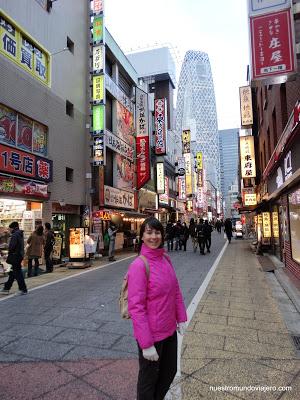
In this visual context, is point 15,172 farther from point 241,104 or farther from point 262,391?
point 241,104

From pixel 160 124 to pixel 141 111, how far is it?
4220mm

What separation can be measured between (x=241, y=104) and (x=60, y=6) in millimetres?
13098

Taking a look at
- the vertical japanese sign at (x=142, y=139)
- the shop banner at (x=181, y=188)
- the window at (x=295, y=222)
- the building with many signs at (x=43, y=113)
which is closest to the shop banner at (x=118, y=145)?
the vertical japanese sign at (x=142, y=139)

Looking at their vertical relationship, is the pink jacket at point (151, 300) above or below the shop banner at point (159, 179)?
below

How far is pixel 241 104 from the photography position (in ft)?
78.6

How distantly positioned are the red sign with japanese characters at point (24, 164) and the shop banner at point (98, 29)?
29.0ft

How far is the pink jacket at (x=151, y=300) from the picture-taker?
2621 mm

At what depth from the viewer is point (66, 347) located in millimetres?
4875

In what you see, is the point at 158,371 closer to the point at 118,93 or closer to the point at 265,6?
the point at 265,6

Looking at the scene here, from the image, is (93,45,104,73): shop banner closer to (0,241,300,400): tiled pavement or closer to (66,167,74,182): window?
(66,167,74,182): window

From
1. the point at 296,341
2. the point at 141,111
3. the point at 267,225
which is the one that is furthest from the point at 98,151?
the point at 296,341

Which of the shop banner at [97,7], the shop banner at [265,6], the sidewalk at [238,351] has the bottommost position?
the sidewalk at [238,351]

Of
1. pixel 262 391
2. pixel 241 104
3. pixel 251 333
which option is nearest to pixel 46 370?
pixel 262 391

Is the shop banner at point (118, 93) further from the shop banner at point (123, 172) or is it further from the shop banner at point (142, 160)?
the shop banner at point (123, 172)
